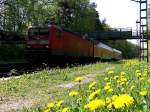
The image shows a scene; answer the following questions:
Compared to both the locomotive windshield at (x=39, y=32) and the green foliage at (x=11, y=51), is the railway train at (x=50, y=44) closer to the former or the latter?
the locomotive windshield at (x=39, y=32)

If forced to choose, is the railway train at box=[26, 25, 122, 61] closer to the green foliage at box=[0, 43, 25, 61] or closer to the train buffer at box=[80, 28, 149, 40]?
the green foliage at box=[0, 43, 25, 61]

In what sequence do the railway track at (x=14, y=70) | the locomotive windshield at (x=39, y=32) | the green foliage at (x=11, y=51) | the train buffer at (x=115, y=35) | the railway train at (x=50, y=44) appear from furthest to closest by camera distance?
the train buffer at (x=115, y=35), the green foliage at (x=11, y=51), the locomotive windshield at (x=39, y=32), the railway train at (x=50, y=44), the railway track at (x=14, y=70)

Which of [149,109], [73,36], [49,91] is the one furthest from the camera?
[73,36]

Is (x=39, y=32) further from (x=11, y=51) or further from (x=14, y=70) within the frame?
(x=11, y=51)

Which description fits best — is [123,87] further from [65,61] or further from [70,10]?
[70,10]

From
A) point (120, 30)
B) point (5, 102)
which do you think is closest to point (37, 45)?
point (5, 102)

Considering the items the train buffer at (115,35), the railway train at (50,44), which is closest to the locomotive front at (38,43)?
the railway train at (50,44)

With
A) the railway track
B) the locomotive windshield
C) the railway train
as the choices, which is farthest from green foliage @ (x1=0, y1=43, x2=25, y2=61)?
the railway track

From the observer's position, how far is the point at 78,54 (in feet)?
127

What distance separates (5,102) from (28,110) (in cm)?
216

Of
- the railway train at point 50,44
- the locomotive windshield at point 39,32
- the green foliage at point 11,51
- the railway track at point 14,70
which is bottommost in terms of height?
the green foliage at point 11,51

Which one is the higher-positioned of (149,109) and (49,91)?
(149,109)

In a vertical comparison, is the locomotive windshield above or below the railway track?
above

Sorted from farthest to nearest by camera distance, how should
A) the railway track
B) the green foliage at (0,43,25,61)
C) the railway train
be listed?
the green foliage at (0,43,25,61), the railway train, the railway track
